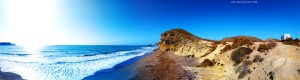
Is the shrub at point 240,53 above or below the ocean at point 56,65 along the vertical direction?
above

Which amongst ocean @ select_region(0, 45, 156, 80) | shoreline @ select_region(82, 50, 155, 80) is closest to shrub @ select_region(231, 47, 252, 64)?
shoreline @ select_region(82, 50, 155, 80)

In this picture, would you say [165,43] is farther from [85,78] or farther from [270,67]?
[270,67]

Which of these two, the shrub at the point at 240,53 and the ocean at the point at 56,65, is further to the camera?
the ocean at the point at 56,65

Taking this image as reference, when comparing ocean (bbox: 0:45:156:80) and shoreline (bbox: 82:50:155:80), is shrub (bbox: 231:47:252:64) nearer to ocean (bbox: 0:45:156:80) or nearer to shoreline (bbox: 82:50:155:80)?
shoreline (bbox: 82:50:155:80)

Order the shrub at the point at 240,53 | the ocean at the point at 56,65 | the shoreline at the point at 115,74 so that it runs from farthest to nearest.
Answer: the ocean at the point at 56,65 → the shoreline at the point at 115,74 → the shrub at the point at 240,53

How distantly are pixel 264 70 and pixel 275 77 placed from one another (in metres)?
1.12

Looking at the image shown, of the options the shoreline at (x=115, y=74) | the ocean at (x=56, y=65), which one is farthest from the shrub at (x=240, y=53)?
the ocean at (x=56, y=65)

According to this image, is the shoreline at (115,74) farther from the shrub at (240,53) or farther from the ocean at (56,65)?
the shrub at (240,53)

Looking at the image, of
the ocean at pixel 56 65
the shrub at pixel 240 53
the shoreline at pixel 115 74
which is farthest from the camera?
→ the ocean at pixel 56 65

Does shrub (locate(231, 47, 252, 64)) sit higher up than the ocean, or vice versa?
shrub (locate(231, 47, 252, 64))

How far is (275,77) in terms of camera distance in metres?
12.0

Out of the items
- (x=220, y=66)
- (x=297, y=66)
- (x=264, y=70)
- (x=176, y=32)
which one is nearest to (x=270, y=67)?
(x=264, y=70)

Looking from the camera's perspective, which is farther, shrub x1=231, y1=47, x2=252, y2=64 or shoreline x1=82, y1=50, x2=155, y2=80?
shoreline x1=82, y1=50, x2=155, y2=80

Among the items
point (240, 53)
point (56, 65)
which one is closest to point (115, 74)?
point (56, 65)
